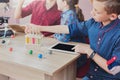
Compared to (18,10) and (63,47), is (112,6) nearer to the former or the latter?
(63,47)

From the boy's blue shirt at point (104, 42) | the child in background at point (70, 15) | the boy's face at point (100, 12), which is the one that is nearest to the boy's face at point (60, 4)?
the child in background at point (70, 15)

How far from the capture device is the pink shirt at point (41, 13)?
4.86 feet

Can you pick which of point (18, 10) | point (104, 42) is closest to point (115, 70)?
point (104, 42)

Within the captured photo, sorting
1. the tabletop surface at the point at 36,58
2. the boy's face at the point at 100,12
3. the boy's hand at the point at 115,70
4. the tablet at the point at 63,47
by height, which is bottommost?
the boy's hand at the point at 115,70

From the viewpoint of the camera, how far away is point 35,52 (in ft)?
3.97

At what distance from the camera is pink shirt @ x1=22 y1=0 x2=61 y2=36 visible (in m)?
1.48

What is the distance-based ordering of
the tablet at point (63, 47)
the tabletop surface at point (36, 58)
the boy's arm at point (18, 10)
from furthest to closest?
the boy's arm at point (18, 10)
the tablet at point (63, 47)
the tabletop surface at point (36, 58)

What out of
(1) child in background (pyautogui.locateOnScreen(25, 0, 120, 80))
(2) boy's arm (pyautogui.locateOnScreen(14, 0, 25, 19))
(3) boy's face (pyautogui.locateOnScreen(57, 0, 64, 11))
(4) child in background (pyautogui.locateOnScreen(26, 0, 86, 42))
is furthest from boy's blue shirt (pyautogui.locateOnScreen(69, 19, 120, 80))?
(2) boy's arm (pyautogui.locateOnScreen(14, 0, 25, 19))

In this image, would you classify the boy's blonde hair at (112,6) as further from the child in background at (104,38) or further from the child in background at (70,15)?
the child in background at (70,15)

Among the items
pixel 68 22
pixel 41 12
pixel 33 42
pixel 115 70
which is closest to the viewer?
pixel 115 70

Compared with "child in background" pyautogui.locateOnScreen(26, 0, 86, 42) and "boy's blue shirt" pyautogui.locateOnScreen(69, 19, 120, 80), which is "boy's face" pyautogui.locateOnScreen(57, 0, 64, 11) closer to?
"child in background" pyautogui.locateOnScreen(26, 0, 86, 42)

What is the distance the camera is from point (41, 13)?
1.53m

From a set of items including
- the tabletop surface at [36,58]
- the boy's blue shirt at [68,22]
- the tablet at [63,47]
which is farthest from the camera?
the boy's blue shirt at [68,22]

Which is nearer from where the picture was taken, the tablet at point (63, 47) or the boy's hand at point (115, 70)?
the boy's hand at point (115, 70)
